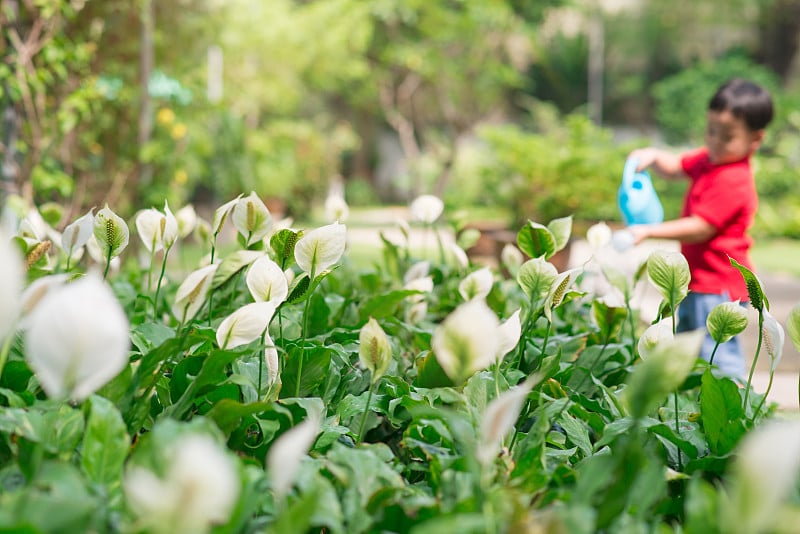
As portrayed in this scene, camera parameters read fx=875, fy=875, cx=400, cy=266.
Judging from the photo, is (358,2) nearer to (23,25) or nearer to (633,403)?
(23,25)

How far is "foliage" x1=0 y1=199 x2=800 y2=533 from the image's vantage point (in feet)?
1.68

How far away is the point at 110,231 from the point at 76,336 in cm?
54

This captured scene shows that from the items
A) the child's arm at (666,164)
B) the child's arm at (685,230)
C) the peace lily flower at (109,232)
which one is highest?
the peace lily flower at (109,232)

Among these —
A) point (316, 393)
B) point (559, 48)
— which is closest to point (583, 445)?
point (316, 393)

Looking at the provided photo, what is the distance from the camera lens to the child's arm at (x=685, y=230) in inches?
97.1

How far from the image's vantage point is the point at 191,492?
17.7 inches

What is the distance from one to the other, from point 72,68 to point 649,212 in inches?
97.0

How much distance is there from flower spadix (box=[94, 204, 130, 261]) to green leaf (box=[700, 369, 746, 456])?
66 centimetres

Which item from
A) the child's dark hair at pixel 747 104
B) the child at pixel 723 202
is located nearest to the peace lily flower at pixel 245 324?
the child at pixel 723 202

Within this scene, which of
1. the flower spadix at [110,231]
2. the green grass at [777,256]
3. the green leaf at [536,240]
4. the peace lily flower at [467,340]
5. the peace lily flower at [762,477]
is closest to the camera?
the peace lily flower at [762,477]

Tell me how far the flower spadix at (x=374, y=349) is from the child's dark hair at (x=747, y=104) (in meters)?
2.30

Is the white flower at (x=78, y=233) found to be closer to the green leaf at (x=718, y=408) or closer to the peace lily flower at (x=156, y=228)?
the peace lily flower at (x=156, y=228)

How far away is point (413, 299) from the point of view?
146 centimetres

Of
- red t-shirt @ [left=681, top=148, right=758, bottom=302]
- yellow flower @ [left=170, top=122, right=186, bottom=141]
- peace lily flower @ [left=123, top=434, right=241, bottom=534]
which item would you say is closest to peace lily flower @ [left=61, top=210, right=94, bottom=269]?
peace lily flower @ [left=123, top=434, right=241, bottom=534]
